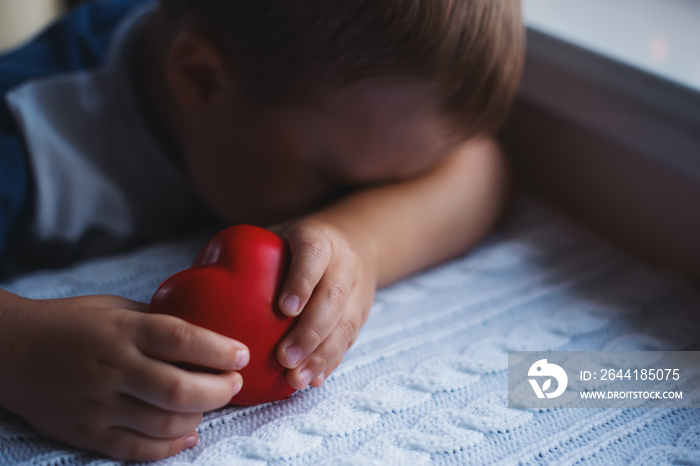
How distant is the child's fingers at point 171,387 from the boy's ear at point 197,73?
1.26 ft

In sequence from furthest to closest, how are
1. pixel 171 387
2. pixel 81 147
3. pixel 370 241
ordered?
1. pixel 81 147
2. pixel 370 241
3. pixel 171 387

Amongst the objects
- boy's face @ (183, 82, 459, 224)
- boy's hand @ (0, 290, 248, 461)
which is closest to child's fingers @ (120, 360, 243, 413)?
boy's hand @ (0, 290, 248, 461)

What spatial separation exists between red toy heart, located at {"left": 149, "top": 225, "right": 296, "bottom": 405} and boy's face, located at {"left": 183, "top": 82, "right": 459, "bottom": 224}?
0.23 metres

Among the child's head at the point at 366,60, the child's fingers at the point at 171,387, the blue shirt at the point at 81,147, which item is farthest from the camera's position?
the blue shirt at the point at 81,147

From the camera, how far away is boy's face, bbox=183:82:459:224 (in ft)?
2.08

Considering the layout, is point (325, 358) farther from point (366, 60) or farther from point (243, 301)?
point (366, 60)

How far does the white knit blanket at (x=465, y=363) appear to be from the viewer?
1.47ft

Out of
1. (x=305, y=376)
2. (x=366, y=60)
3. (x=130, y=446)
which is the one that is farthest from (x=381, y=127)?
(x=130, y=446)

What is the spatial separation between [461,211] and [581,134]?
0.83ft

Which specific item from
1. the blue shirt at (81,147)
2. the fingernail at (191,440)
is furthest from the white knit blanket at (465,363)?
the blue shirt at (81,147)

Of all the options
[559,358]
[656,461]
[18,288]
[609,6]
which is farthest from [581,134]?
[18,288]

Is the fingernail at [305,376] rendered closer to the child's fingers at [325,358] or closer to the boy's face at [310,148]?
the child's fingers at [325,358]

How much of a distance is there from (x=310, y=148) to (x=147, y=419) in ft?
1.23

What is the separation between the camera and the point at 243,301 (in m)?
0.44
